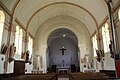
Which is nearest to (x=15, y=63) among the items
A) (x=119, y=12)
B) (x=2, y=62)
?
(x=2, y=62)

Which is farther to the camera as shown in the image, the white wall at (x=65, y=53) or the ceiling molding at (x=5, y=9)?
the white wall at (x=65, y=53)

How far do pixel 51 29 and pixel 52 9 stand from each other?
3.65 metres

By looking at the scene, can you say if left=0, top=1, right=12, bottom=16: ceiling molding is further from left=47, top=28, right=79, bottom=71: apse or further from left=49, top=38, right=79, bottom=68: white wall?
left=49, top=38, right=79, bottom=68: white wall

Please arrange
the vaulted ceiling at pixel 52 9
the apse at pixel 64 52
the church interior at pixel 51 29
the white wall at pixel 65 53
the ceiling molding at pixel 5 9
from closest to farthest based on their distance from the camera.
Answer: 1. the ceiling molding at pixel 5 9
2. the church interior at pixel 51 29
3. the vaulted ceiling at pixel 52 9
4. the apse at pixel 64 52
5. the white wall at pixel 65 53

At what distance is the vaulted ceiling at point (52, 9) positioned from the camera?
1088 cm

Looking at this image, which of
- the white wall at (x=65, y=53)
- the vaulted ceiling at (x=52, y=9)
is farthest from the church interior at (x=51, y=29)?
the white wall at (x=65, y=53)

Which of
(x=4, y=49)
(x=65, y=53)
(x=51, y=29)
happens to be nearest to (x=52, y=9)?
(x=51, y=29)

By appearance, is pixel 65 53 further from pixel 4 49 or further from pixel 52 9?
pixel 4 49

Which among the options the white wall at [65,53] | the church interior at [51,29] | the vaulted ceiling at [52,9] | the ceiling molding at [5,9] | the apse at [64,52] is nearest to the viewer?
the ceiling molding at [5,9]

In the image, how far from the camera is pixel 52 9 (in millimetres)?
15719

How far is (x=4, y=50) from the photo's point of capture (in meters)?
8.62

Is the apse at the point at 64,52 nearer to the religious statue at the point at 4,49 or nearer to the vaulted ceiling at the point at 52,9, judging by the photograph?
the vaulted ceiling at the point at 52,9

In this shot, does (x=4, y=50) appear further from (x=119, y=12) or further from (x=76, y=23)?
(x=76, y=23)

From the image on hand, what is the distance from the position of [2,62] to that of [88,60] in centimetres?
1127
